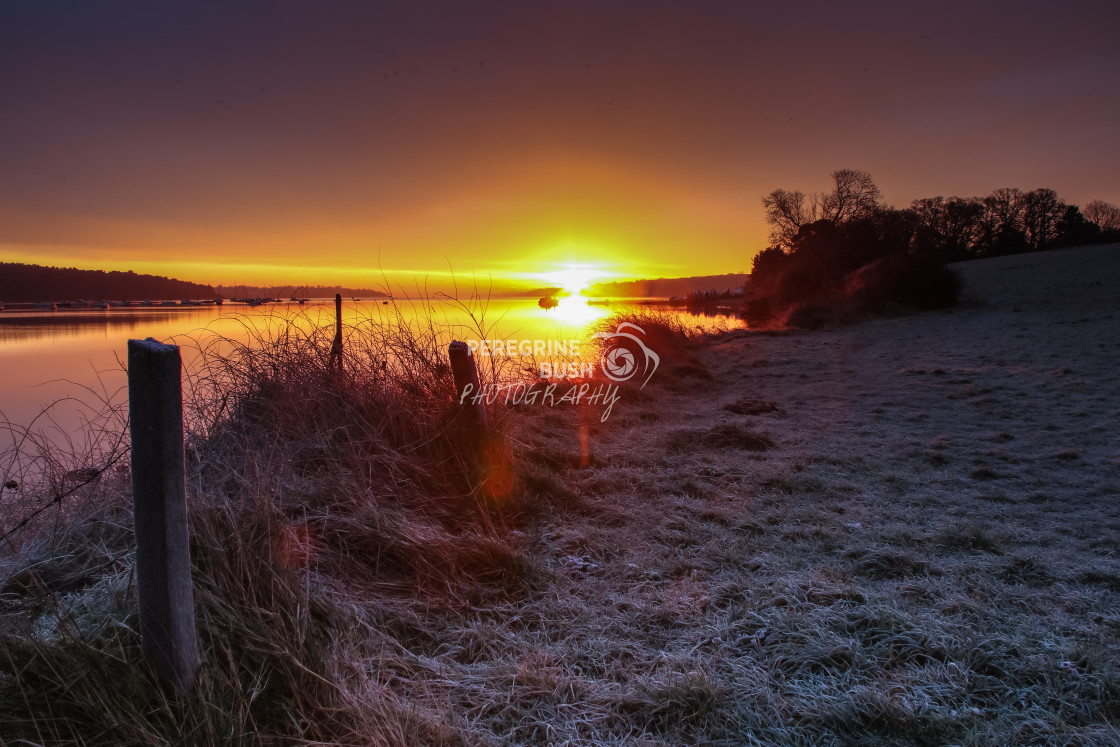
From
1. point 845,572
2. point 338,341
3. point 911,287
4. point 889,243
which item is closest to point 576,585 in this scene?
point 845,572

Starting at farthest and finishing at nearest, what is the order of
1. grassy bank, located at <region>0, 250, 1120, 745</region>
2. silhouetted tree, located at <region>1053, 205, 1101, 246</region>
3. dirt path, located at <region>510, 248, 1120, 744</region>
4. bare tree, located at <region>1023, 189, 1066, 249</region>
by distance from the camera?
bare tree, located at <region>1023, 189, 1066, 249</region>
silhouetted tree, located at <region>1053, 205, 1101, 246</region>
dirt path, located at <region>510, 248, 1120, 744</region>
grassy bank, located at <region>0, 250, 1120, 745</region>

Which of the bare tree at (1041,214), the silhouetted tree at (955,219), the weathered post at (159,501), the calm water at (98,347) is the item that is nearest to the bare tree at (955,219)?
the silhouetted tree at (955,219)

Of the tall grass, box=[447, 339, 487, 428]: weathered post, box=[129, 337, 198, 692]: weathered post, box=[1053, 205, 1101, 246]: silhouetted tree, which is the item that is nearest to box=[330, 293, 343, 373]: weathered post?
the tall grass

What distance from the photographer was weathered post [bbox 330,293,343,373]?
471cm

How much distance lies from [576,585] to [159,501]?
205cm

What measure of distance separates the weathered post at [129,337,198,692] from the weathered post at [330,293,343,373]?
312cm

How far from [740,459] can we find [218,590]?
421cm

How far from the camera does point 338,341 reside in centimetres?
503

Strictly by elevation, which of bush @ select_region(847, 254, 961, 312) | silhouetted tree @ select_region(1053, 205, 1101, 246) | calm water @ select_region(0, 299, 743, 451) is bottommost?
calm water @ select_region(0, 299, 743, 451)

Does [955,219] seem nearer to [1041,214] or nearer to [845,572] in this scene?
[1041,214]

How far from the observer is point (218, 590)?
2053 mm

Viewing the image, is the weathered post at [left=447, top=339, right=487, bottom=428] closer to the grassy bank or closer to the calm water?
the grassy bank

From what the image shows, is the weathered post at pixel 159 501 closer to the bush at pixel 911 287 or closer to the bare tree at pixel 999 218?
the bush at pixel 911 287

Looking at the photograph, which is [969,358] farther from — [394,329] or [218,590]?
[218,590]
